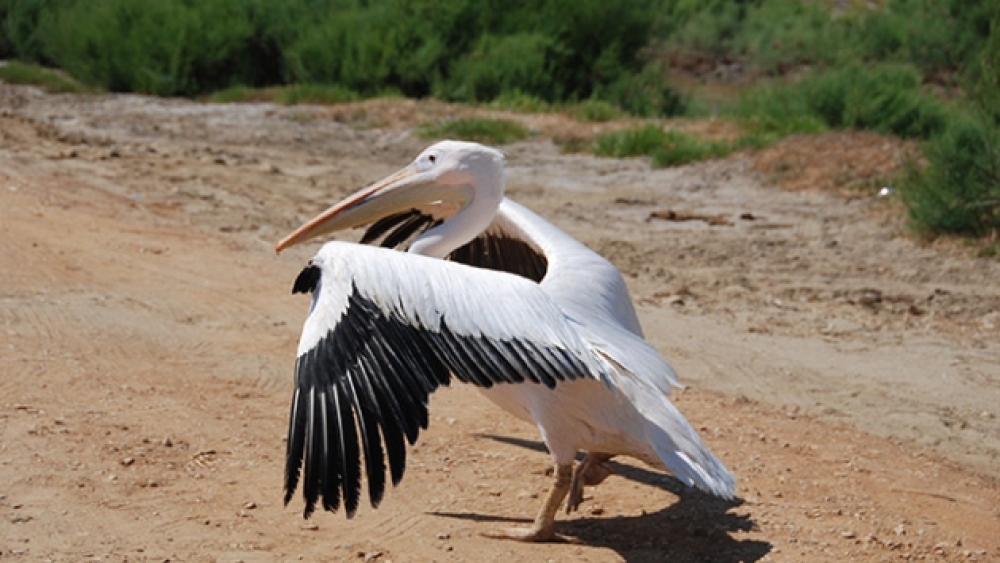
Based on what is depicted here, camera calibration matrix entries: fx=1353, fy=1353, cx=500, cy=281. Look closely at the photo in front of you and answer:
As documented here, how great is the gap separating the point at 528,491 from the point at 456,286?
1159 millimetres

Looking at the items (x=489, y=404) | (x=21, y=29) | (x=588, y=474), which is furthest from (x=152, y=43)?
(x=588, y=474)

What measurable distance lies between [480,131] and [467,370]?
10.5m

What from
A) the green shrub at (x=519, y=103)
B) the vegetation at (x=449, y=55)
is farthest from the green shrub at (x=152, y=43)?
the green shrub at (x=519, y=103)

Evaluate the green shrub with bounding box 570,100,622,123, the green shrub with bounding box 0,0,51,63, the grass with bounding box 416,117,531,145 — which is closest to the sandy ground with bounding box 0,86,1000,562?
the grass with bounding box 416,117,531,145

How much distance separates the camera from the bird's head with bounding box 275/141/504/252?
5.09 m

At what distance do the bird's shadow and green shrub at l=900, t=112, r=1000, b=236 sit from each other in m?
5.17

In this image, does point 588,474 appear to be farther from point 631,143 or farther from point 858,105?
point 858,105

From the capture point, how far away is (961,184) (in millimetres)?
9367

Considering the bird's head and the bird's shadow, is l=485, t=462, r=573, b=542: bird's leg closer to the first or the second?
the bird's shadow

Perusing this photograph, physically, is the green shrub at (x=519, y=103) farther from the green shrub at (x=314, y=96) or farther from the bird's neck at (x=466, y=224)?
the bird's neck at (x=466, y=224)

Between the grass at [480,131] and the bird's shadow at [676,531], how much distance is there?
944 centimetres

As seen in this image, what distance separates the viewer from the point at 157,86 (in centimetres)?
1812

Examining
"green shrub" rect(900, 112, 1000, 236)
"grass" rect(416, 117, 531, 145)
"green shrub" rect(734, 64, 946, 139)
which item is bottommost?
"grass" rect(416, 117, 531, 145)

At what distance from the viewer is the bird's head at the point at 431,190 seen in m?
5.09
